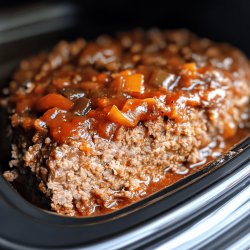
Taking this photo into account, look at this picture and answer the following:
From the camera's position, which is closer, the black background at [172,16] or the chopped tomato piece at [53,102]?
the chopped tomato piece at [53,102]

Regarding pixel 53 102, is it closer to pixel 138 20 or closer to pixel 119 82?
pixel 119 82

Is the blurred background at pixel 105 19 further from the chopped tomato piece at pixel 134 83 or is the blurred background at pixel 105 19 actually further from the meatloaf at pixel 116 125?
the chopped tomato piece at pixel 134 83

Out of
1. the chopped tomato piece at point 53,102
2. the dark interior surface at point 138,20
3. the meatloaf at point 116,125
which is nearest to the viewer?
the meatloaf at point 116,125

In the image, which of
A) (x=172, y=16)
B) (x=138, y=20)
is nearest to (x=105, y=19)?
(x=138, y=20)

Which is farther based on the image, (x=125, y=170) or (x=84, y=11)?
(x=84, y=11)

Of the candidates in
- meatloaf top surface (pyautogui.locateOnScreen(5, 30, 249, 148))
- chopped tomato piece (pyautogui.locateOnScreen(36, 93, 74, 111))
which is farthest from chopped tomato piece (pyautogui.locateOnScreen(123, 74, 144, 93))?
chopped tomato piece (pyautogui.locateOnScreen(36, 93, 74, 111))

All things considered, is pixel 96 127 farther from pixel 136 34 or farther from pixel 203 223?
pixel 136 34

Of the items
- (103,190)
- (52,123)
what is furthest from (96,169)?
(52,123)

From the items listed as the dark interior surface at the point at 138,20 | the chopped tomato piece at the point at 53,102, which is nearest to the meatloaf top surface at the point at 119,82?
the chopped tomato piece at the point at 53,102
